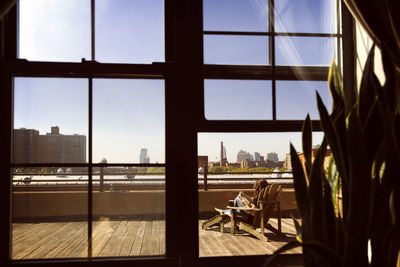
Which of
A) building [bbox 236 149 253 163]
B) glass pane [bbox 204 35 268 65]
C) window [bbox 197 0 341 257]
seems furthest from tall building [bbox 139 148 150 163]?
building [bbox 236 149 253 163]

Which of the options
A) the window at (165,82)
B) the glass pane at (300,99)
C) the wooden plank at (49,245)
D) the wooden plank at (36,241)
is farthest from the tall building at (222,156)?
the window at (165,82)

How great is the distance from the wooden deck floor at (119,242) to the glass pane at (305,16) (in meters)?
1.47

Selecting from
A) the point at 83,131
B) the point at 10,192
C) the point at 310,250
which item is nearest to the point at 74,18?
the point at 83,131

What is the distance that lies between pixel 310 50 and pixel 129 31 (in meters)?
1.46

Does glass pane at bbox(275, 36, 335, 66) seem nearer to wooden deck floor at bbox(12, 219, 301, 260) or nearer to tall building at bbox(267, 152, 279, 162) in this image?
wooden deck floor at bbox(12, 219, 301, 260)

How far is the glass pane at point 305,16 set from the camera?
6.50 feet

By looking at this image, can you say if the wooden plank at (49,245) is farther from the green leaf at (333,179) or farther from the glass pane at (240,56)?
the green leaf at (333,179)

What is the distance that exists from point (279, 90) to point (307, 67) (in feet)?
0.99

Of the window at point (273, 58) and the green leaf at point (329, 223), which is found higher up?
the window at point (273, 58)

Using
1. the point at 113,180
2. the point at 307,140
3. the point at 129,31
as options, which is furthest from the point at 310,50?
the point at 113,180

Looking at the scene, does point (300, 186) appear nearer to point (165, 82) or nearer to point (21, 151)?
point (165, 82)

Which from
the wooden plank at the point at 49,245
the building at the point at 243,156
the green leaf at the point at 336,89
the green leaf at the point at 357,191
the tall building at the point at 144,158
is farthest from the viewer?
the building at the point at 243,156

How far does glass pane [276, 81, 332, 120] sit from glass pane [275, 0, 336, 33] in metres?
0.37

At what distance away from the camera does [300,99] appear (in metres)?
2.01
